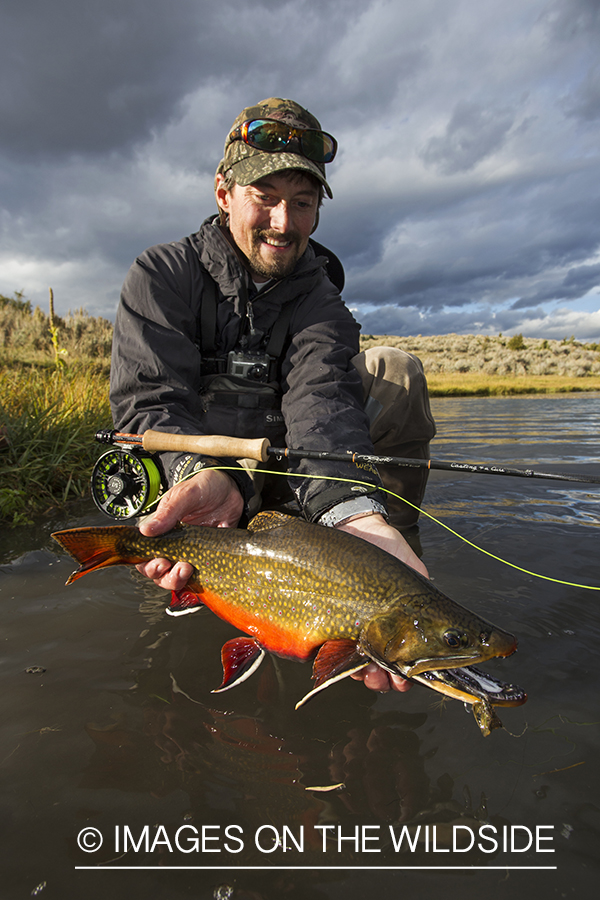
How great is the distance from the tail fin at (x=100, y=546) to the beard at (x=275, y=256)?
8.73 ft

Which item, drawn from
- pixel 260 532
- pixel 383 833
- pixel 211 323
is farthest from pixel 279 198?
pixel 383 833

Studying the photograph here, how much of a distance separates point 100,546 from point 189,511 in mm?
637

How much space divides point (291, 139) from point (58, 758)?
4.45m

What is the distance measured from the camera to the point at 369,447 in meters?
3.73

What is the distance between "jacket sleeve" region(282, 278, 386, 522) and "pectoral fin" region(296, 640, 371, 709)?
1.18 meters

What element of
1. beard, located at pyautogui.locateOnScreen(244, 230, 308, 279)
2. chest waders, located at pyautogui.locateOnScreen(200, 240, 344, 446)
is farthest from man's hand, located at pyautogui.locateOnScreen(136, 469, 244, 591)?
beard, located at pyautogui.locateOnScreen(244, 230, 308, 279)

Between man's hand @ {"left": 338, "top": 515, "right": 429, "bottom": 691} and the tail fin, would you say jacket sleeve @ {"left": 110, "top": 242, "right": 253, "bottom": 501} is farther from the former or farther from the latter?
man's hand @ {"left": 338, "top": 515, "right": 429, "bottom": 691}

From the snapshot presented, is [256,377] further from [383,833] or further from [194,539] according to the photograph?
[383,833]

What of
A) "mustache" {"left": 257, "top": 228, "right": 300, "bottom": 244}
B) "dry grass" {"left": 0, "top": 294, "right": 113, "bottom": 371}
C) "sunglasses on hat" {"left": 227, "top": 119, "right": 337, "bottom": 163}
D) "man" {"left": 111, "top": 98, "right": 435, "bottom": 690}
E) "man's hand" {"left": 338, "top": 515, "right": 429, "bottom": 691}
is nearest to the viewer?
"man's hand" {"left": 338, "top": 515, "right": 429, "bottom": 691}


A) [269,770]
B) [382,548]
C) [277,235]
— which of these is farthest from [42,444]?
[269,770]

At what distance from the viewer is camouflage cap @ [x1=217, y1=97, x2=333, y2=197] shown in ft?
13.0

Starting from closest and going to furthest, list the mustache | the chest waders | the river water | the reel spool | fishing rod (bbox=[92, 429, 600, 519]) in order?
the river water < fishing rod (bbox=[92, 429, 600, 519]) < the reel spool < the mustache < the chest waders

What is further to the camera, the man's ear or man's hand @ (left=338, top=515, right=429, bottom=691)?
the man's ear

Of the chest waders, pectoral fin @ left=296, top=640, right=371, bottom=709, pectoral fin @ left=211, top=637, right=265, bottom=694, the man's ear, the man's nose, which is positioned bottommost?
pectoral fin @ left=211, top=637, right=265, bottom=694
